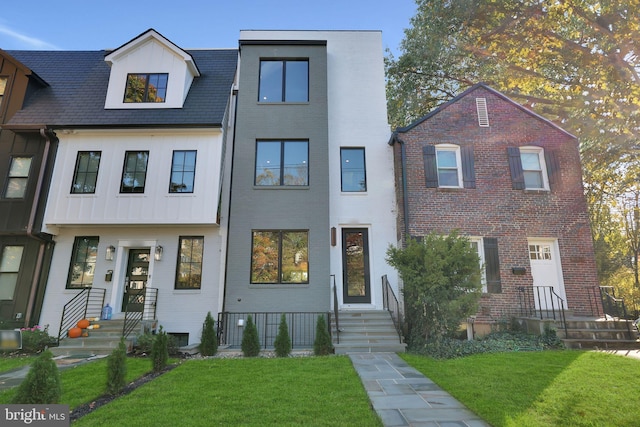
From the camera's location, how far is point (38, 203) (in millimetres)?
9680

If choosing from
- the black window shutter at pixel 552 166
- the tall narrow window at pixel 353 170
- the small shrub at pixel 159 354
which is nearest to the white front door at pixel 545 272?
the black window shutter at pixel 552 166

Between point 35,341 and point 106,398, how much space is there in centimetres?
542

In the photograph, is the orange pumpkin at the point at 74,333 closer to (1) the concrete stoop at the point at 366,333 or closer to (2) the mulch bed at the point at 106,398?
(2) the mulch bed at the point at 106,398

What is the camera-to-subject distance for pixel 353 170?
11.2 meters

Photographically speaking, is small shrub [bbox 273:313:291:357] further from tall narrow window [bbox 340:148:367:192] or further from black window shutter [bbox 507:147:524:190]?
black window shutter [bbox 507:147:524:190]

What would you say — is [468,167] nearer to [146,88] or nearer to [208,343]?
[208,343]

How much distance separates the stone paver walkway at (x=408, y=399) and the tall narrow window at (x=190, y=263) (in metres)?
5.52

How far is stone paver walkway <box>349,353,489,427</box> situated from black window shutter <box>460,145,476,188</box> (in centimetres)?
626

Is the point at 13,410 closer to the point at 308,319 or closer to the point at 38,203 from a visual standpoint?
the point at 308,319

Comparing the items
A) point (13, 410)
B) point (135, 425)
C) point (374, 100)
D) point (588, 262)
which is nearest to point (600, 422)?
point (135, 425)

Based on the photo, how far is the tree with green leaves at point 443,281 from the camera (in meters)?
7.36

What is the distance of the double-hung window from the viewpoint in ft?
37.6

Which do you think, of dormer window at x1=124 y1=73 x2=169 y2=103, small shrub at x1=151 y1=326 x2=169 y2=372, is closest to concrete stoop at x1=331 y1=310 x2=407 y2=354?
small shrub at x1=151 y1=326 x2=169 y2=372

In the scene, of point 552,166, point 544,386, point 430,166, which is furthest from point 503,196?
point 544,386
